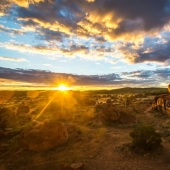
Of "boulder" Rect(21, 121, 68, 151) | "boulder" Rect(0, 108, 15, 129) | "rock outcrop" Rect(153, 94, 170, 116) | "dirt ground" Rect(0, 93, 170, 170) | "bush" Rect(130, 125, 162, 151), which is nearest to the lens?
"dirt ground" Rect(0, 93, 170, 170)

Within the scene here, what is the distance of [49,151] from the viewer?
15.6 metres

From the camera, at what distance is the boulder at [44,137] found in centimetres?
1622

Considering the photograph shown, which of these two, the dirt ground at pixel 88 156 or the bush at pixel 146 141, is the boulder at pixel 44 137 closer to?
the dirt ground at pixel 88 156

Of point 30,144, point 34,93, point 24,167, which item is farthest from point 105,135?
point 34,93

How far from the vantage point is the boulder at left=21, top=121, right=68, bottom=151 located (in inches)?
639

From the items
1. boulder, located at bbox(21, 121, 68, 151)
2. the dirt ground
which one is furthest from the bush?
boulder, located at bbox(21, 121, 68, 151)

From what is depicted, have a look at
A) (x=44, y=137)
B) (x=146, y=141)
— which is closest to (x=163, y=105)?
(x=146, y=141)

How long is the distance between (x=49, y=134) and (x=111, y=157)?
5652 millimetres

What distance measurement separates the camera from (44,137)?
1661 cm

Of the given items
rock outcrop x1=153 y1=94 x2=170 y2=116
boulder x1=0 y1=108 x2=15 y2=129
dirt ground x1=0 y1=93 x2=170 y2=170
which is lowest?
dirt ground x1=0 y1=93 x2=170 y2=170

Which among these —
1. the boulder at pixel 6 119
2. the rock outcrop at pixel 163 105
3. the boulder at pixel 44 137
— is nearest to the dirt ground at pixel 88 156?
the boulder at pixel 44 137

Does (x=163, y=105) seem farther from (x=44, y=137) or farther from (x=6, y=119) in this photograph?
(x=6, y=119)

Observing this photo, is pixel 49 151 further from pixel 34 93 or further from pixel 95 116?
pixel 34 93

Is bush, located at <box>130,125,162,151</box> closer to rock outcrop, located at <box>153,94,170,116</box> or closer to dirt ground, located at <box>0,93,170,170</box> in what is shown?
dirt ground, located at <box>0,93,170,170</box>
